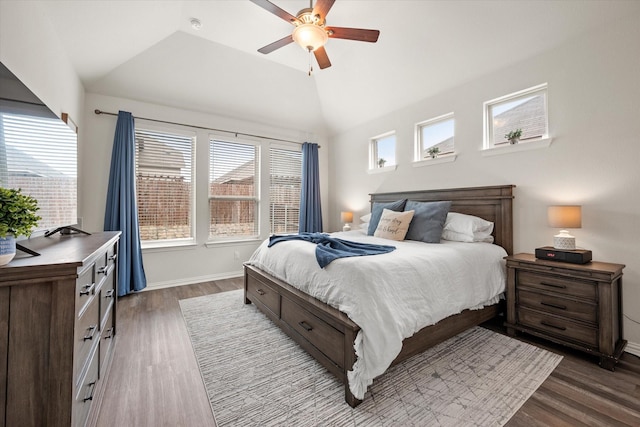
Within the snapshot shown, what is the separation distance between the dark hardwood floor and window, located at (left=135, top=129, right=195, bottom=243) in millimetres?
1766

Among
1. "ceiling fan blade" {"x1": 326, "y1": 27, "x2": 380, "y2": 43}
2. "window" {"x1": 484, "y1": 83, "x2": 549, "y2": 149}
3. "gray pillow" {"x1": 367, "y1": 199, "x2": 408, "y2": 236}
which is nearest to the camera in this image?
"ceiling fan blade" {"x1": 326, "y1": 27, "x2": 380, "y2": 43}

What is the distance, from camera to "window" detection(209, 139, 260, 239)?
14.1ft

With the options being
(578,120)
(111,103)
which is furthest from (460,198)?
(111,103)

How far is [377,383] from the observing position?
5.75 ft

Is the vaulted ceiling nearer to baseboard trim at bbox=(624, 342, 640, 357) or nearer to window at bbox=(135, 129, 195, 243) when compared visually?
window at bbox=(135, 129, 195, 243)

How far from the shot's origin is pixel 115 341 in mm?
2271

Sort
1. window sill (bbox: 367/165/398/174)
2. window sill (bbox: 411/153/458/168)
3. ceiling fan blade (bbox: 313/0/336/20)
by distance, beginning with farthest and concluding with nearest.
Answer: window sill (bbox: 367/165/398/174) → window sill (bbox: 411/153/458/168) → ceiling fan blade (bbox: 313/0/336/20)

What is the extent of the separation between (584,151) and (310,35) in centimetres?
259

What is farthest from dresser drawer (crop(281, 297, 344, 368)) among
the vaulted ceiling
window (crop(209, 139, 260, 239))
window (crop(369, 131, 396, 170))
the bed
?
the vaulted ceiling

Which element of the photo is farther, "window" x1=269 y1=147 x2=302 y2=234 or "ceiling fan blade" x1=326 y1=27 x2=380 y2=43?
"window" x1=269 y1=147 x2=302 y2=234

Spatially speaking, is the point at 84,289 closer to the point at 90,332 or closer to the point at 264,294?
the point at 90,332

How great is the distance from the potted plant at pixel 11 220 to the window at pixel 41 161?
532 millimetres

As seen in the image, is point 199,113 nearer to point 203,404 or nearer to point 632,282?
point 203,404

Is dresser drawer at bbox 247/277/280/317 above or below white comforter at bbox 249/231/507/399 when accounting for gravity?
below
